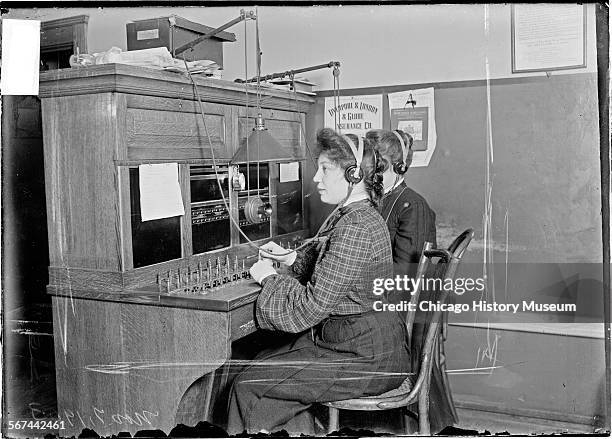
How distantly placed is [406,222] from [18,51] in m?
1.09

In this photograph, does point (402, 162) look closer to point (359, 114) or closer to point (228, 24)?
point (359, 114)

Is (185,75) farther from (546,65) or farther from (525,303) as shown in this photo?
(525,303)

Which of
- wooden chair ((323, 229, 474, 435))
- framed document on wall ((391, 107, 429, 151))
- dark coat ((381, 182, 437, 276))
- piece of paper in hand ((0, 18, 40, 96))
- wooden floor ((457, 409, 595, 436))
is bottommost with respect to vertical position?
wooden floor ((457, 409, 595, 436))

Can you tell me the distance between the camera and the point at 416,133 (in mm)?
1798

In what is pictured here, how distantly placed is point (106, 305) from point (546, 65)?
1303mm

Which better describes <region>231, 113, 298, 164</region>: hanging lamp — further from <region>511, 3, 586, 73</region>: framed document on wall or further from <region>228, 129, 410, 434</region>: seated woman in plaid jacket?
<region>511, 3, 586, 73</region>: framed document on wall

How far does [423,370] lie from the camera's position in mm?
1721

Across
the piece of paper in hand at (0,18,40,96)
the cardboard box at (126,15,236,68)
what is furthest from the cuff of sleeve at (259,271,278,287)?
the piece of paper in hand at (0,18,40,96)

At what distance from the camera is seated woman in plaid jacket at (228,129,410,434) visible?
1.68m

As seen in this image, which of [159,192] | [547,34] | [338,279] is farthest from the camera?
[159,192]

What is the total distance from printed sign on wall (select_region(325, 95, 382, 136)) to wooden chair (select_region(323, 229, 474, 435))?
357 mm

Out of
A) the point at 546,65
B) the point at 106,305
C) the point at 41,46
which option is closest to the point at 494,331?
the point at 546,65

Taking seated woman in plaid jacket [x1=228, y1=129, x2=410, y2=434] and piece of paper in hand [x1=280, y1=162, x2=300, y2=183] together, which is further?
piece of paper in hand [x1=280, y1=162, x2=300, y2=183]

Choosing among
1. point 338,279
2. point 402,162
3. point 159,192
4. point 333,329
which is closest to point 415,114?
point 402,162
